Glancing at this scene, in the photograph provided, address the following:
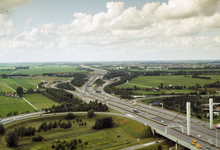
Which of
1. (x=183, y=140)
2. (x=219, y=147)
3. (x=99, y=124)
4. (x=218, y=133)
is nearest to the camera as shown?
(x=219, y=147)

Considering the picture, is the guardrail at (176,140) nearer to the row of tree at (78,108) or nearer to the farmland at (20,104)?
the row of tree at (78,108)

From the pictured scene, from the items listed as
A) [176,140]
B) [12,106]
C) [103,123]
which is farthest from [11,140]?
[12,106]

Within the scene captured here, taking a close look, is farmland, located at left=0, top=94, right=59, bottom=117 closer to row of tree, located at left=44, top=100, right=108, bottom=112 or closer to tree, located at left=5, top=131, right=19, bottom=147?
row of tree, located at left=44, top=100, right=108, bottom=112

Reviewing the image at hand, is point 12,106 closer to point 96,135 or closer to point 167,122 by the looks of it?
point 96,135

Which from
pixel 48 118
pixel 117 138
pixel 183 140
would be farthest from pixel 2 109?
pixel 183 140

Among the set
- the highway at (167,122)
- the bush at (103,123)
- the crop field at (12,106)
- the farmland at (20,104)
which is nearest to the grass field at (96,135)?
the bush at (103,123)

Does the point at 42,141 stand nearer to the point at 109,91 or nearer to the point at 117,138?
the point at 117,138
